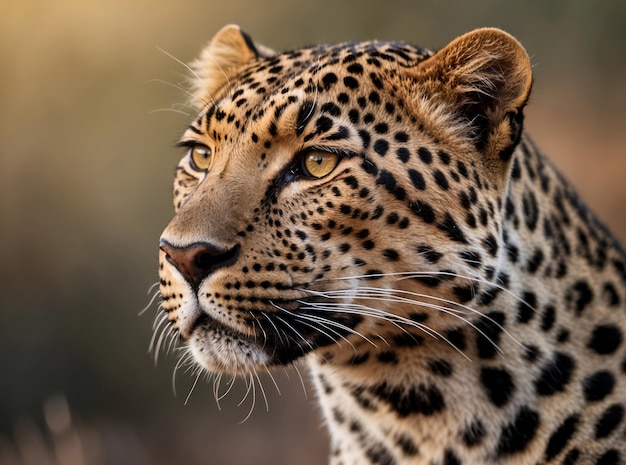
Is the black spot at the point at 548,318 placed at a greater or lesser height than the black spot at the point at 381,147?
lesser

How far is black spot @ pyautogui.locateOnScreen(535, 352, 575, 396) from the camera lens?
3.82m

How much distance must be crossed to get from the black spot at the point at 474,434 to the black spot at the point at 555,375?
296 millimetres

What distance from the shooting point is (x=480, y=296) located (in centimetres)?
371

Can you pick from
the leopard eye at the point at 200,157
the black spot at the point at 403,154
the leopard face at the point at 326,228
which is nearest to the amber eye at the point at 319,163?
the leopard face at the point at 326,228

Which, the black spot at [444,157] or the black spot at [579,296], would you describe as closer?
the black spot at [444,157]

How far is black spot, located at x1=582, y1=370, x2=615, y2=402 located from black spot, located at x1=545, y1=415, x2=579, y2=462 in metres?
0.12

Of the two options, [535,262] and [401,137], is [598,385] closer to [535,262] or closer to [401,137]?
[535,262]

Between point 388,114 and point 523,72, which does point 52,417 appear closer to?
point 388,114

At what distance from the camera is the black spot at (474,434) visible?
381cm

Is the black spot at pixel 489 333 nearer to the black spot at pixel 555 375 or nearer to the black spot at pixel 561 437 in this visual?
the black spot at pixel 555 375

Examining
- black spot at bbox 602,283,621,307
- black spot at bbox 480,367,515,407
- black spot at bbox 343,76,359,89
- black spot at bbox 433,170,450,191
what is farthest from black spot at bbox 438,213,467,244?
black spot at bbox 602,283,621,307

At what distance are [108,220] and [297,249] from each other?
7.91 meters

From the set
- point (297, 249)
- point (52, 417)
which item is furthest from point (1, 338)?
point (297, 249)

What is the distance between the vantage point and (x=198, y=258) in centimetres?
349
